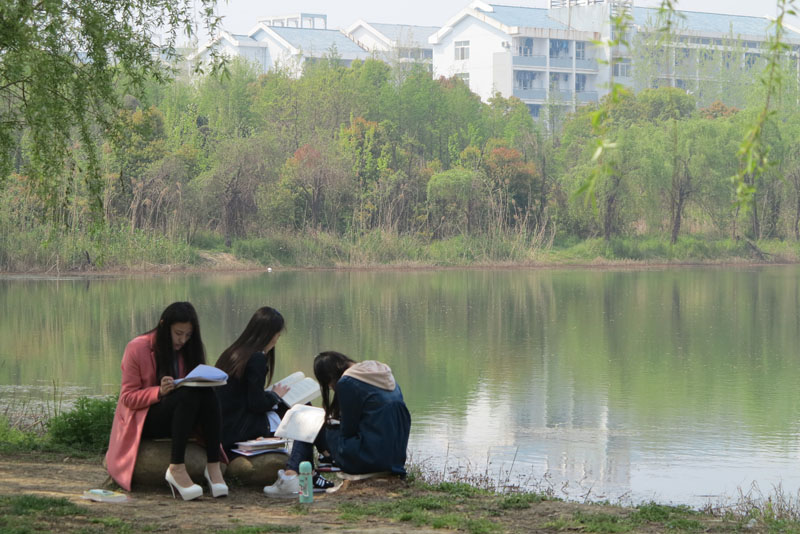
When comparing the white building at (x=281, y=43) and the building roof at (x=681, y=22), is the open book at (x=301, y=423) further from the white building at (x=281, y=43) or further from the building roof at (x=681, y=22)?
the white building at (x=281, y=43)

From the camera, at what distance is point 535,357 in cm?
1492

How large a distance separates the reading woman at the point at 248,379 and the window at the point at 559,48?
201 ft

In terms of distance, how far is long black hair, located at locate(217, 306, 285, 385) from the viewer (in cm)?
600

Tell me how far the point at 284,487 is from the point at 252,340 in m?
0.77

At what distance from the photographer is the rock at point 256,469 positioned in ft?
19.5

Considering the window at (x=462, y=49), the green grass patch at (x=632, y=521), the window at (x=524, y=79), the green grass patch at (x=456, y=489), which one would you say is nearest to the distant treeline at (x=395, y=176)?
the green grass patch at (x=456, y=489)

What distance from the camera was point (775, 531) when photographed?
208 inches

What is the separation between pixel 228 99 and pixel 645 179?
1591 cm

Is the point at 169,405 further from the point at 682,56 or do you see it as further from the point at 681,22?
the point at 681,22

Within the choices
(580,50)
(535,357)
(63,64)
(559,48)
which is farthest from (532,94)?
(63,64)

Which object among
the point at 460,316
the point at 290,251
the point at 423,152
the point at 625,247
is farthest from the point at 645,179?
the point at 460,316

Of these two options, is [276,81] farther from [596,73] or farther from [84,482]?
[84,482]

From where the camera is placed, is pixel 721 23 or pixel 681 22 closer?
pixel 681 22

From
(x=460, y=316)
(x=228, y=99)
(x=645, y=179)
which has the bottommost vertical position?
(x=460, y=316)
